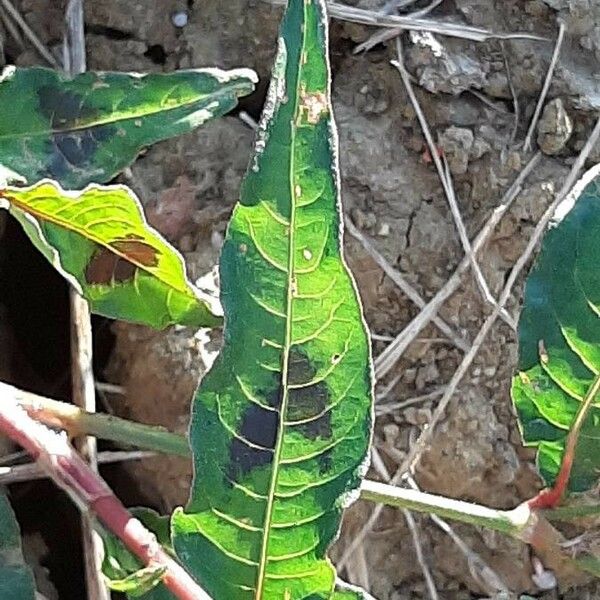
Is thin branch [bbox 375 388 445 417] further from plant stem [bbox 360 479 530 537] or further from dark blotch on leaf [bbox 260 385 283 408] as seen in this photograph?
dark blotch on leaf [bbox 260 385 283 408]

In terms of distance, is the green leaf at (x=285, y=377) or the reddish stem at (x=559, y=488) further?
the reddish stem at (x=559, y=488)

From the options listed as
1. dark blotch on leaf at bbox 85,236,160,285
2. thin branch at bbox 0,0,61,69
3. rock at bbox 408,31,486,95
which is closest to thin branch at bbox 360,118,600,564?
rock at bbox 408,31,486,95

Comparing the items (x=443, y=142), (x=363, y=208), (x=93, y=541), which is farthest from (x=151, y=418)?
(x=443, y=142)

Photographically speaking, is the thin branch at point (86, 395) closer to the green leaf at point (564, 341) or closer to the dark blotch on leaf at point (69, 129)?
the dark blotch on leaf at point (69, 129)

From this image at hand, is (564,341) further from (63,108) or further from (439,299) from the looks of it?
(63,108)

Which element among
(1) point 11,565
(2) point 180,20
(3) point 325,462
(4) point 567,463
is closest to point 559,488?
(4) point 567,463

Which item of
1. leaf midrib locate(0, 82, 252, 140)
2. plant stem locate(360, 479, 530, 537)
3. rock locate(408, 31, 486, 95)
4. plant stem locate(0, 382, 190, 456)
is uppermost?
leaf midrib locate(0, 82, 252, 140)

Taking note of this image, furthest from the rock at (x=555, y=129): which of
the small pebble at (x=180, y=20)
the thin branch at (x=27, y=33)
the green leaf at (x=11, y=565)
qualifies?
the green leaf at (x=11, y=565)
